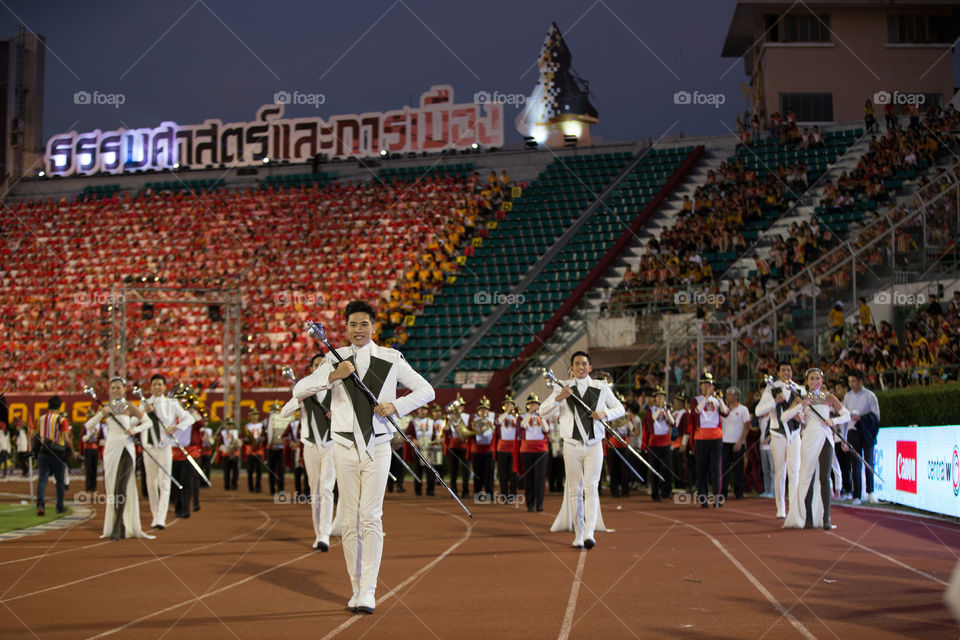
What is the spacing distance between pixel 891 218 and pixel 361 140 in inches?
980

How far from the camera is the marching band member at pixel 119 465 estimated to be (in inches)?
523

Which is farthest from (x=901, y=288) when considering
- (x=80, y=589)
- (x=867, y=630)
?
(x=80, y=589)

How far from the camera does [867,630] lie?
281 inches

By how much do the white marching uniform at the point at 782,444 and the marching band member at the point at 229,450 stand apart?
1286cm

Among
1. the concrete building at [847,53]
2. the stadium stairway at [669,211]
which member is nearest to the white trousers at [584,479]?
the stadium stairway at [669,211]

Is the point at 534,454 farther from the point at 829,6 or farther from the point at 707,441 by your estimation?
the point at 829,6

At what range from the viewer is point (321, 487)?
12703 millimetres

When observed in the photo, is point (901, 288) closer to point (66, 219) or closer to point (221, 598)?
point (221, 598)

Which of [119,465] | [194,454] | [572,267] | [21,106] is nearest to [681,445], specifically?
[194,454]

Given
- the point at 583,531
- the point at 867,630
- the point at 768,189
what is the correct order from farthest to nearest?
the point at 768,189 → the point at 583,531 → the point at 867,630

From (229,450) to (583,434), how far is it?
1423 cm

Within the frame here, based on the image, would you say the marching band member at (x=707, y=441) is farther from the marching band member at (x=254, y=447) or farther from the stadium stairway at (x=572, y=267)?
the stadium stairway at (x=572, y=267)

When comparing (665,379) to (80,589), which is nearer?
(80,589)

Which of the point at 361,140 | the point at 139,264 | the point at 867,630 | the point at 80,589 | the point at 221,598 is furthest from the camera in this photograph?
the point at 361,140
